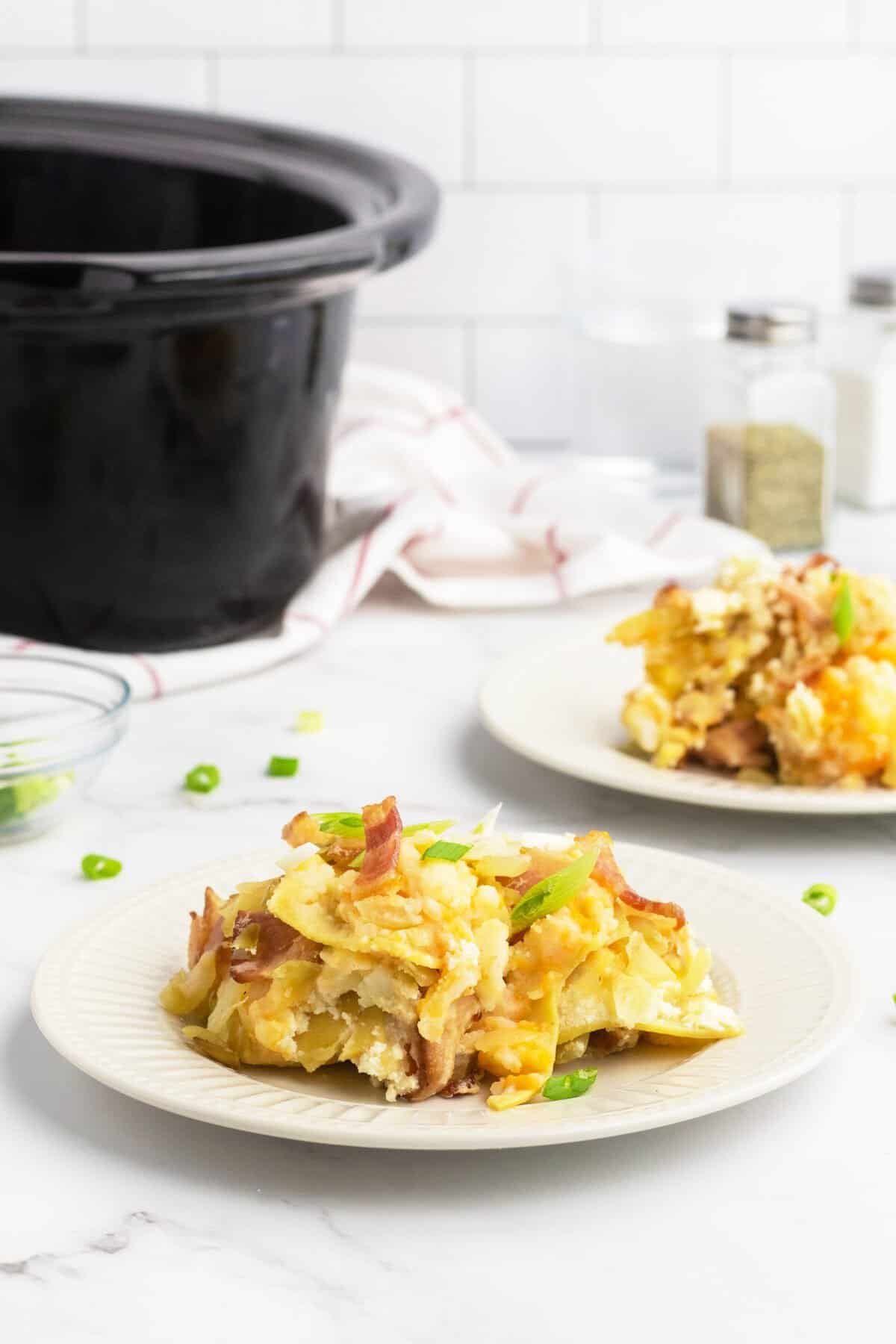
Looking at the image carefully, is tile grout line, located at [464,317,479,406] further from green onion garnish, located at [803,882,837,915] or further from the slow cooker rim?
green onion garnish, located at [803,882,837,915]

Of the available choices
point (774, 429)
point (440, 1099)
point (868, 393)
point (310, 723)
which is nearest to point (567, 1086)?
point (440, 1099)

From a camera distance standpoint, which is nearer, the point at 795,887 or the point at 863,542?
the point at 795,887

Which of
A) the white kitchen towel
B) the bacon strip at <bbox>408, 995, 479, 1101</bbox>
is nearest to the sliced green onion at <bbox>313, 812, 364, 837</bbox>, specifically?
the bacon strip at <bbox>408, 995, 479, 1101</bbox>

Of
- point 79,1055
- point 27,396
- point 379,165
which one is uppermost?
point 379,165

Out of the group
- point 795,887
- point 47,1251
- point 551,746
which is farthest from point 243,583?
point 47,1251

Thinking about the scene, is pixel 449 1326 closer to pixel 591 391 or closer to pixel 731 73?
pixel 591 391

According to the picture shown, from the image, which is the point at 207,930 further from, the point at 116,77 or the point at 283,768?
the point at 116,77
